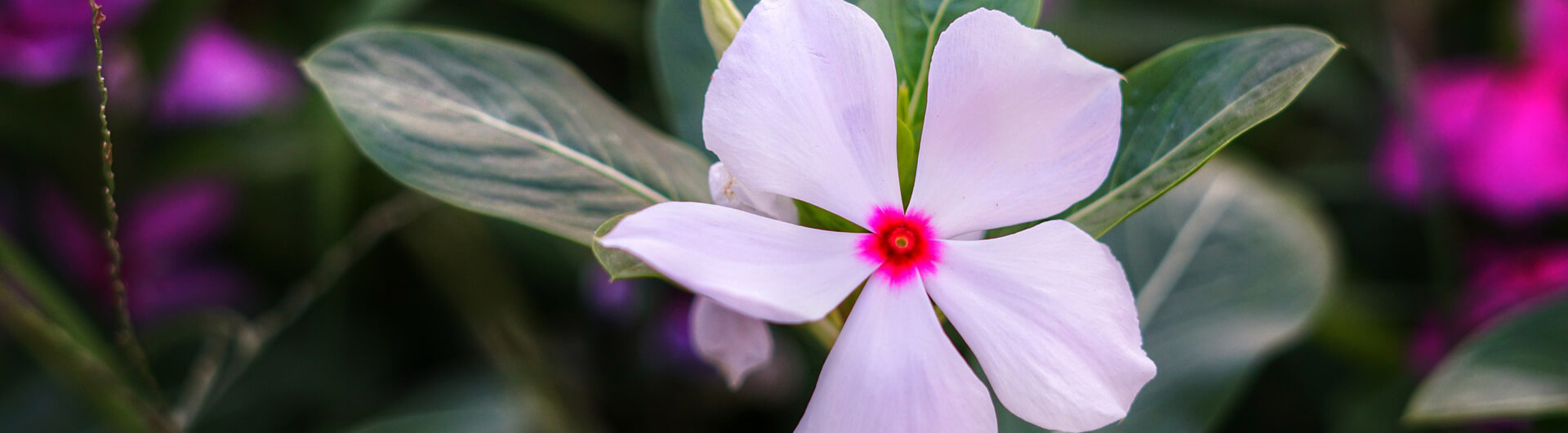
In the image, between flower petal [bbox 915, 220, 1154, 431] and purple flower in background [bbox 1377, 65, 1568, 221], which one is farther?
purple flower in background [bbox 1377, 65, 1568, 221]

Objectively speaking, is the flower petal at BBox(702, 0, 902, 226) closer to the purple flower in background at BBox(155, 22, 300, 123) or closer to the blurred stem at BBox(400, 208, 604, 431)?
the blurred stem at BBox(400, 208, 604, 431)

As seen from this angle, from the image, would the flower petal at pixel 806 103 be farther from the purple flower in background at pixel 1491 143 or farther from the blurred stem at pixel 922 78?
the purple flower in background at pixel 1491 143

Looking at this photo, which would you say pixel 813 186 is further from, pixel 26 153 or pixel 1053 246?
pixel 26 153

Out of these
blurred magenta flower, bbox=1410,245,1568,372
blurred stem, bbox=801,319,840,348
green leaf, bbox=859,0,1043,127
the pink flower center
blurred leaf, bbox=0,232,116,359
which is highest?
green leaf, bbox=859,0,1043,127

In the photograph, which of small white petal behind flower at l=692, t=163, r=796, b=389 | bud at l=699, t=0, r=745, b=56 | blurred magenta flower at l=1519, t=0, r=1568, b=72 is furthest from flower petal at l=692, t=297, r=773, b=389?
blurred magenta flower at l=1519, t=0, r=1568, b=72

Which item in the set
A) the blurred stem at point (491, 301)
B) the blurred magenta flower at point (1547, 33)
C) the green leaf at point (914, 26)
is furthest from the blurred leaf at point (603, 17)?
the blurred magenta flower at point (1547, 33)

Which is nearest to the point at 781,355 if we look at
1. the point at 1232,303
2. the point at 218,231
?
the point at 1232,303
